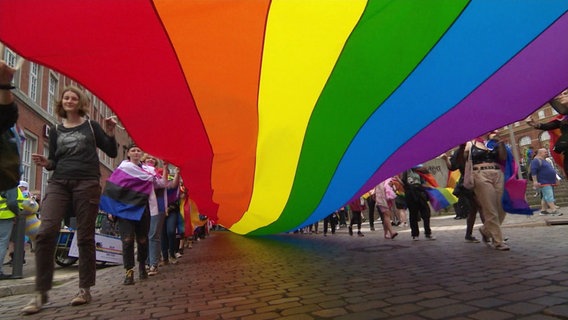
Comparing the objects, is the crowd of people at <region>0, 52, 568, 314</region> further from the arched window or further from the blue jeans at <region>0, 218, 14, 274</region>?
the arched window

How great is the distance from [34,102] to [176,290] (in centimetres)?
1590

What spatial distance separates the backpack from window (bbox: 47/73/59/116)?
59.0 feet

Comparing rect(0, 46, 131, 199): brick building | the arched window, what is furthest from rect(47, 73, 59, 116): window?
the arched window

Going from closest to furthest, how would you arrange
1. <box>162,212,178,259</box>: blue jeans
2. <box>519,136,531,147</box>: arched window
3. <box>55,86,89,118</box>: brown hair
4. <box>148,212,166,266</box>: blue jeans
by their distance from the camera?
<box>55,86,89,118</box>: brown hair < <box>148,212,166,266</box>: blue jeans < <box>162,212,178,259</box>: blue jeans < <box>519,136,531,147</box>: arched window

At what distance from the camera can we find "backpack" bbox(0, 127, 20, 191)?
2.28 meters

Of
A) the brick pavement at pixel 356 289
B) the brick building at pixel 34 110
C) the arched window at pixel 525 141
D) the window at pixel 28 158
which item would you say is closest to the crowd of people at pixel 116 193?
the brick pavement at pixel 356 289

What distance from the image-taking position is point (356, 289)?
3340 mm

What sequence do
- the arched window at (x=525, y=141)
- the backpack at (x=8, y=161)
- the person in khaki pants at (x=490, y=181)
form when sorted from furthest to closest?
the arched window at (x=525, y=141)
the person in khaki pants at (x=490, y=181)
the backpack at (x=8, y=161)

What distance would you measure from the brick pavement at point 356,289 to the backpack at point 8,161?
136 cm

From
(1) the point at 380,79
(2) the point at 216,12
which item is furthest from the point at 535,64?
(2) the point at 216,12

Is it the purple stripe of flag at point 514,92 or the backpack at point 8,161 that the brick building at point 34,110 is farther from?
the purple stripe of flag at point 514,92

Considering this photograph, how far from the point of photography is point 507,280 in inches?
127

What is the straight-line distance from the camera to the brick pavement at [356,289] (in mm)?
2598

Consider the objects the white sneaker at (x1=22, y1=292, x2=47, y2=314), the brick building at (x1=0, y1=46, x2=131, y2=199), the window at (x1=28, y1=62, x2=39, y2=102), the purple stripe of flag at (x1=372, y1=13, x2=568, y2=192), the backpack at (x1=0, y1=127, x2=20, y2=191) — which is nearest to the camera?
the backpack at (x1=0, y1=127, x2=20, y2=191)
